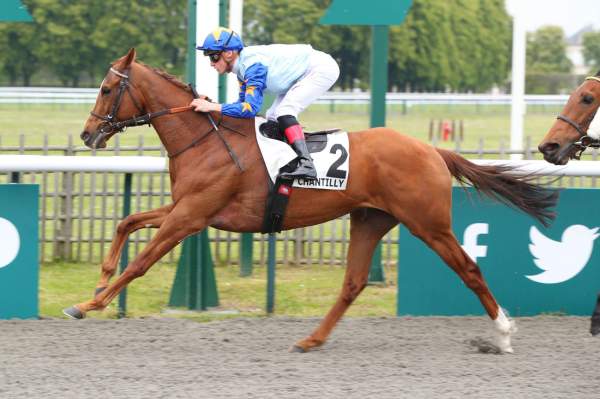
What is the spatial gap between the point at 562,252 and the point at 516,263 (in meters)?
0.33

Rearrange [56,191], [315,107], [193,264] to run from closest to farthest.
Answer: [193,264], [56,191], [315,107]

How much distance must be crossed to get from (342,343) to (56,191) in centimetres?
381

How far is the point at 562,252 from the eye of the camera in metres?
6.98

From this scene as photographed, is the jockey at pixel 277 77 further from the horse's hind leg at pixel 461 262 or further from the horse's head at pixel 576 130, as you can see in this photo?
the horse's head at pixel 576 130

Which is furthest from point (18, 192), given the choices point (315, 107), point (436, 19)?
point (436, 19)

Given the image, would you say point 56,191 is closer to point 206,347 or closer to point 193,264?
point 193,264

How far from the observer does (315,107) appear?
33.9 m

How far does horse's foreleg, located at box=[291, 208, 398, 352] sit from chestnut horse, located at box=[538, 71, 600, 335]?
1.10 m

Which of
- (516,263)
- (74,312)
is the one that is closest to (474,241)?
(516,263)

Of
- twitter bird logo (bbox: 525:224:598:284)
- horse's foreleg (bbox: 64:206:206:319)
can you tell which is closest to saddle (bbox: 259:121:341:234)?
horse's foreleg (bbox: 64:206:206:319)

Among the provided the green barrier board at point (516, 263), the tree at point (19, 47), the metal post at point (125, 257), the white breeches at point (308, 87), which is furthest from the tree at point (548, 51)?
the white breeches at point (308, 87)

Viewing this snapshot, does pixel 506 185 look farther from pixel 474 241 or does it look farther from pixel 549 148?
pixel 474 241

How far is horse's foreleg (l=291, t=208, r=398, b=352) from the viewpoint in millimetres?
6242

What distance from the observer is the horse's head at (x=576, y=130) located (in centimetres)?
596
